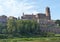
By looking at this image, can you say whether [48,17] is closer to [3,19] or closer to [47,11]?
[47,11]

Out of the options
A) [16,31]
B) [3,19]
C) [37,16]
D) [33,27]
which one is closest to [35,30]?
→ [33,27]

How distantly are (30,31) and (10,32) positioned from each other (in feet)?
25.9

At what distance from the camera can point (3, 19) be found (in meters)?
104

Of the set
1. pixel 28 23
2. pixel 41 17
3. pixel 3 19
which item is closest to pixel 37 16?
pixel 41 17

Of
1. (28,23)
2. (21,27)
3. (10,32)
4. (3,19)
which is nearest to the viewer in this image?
(10,32)

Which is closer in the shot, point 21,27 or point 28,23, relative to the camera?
point 21,27

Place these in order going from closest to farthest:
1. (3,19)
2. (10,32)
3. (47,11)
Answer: (10,32), (3,19), (47,11)

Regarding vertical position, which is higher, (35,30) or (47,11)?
(47,11)

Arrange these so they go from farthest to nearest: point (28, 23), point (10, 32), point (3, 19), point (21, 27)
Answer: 1. point (3, 19)
2. point (28, 23)
3. point (21, 27)
4. point (10, 32)

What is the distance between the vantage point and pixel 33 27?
63.0m

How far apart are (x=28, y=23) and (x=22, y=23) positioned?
6.53ft

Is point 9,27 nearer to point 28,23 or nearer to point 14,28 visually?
point 14,28

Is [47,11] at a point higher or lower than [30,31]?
higher

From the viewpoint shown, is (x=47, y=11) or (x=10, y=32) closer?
(x=10, y=32)
